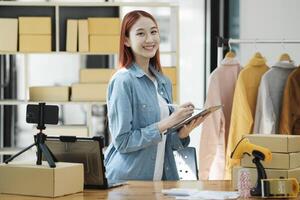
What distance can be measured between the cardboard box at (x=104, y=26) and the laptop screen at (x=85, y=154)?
9.41ft

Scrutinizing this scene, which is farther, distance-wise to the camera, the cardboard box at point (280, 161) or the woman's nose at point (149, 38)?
the woman's nose at point (149, 38)

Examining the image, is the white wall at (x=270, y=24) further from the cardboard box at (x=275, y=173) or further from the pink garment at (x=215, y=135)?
the cardboard box at (x=275, y=173)

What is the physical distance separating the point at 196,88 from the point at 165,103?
2889 mm

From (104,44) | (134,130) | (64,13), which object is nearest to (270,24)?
(104,44)

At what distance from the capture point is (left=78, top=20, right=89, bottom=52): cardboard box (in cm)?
611

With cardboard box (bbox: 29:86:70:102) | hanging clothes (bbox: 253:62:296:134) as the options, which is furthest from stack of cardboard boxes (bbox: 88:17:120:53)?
hanging clothes (bbox: 253:62:296:134)

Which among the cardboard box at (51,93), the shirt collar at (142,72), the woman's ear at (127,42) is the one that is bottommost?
the cardboard box at (51,93)

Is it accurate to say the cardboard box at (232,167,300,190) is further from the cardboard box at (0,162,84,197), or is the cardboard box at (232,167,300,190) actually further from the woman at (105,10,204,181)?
the cardboard box at (0,162,84,197)

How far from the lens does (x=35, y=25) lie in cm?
609

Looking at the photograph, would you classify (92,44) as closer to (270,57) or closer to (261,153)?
(270,57)

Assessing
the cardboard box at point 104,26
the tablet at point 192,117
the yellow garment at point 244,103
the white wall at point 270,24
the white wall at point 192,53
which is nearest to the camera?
the tablet at point 192,117

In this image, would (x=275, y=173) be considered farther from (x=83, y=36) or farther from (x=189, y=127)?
(x=83, y=36)

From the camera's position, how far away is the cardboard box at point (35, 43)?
6.07 m

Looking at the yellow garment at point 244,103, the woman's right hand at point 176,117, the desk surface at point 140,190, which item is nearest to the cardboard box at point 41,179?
the desk surface at point 140,190
